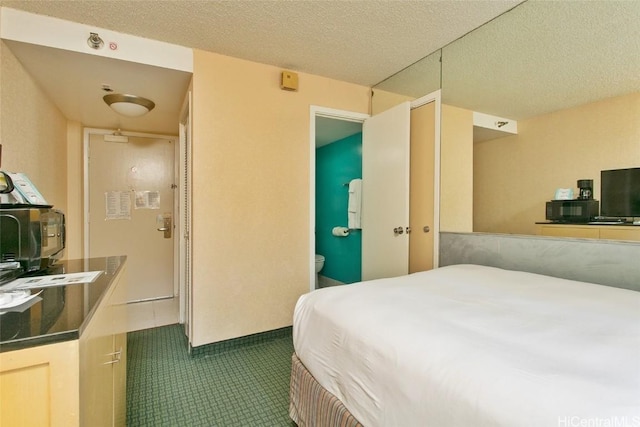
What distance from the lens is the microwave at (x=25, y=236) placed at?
1.14 meters

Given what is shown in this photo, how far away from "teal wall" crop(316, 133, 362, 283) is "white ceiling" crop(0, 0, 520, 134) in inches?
52.9

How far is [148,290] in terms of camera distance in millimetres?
3676

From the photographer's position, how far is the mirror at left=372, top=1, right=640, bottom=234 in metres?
1.55

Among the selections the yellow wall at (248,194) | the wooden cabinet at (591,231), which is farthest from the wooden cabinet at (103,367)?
the wooden cabinet at (591,231)

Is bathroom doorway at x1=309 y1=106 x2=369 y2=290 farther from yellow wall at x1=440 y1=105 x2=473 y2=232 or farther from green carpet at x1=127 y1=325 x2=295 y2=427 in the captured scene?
green carpet at x1=127 y1=325 x2=295 y2=427

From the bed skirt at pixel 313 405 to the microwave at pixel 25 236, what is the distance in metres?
1.25

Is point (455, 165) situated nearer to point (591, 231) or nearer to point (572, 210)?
point (572, 210)

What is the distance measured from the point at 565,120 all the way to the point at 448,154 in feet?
2.57

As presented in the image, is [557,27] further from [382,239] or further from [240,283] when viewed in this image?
[240,283]

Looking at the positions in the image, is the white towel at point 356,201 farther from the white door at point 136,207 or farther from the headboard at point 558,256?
the white door at point 136,207

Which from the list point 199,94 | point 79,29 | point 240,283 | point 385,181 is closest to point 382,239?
point 385,181

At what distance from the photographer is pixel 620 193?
1.50 meters

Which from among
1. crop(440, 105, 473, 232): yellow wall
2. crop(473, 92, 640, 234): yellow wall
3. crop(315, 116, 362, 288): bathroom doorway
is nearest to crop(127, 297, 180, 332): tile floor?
crop(315, 116, 362, 288): bathroom doorway

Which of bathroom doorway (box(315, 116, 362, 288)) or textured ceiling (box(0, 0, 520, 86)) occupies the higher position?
textured ceiling (box(0, 0, 520, 86))
